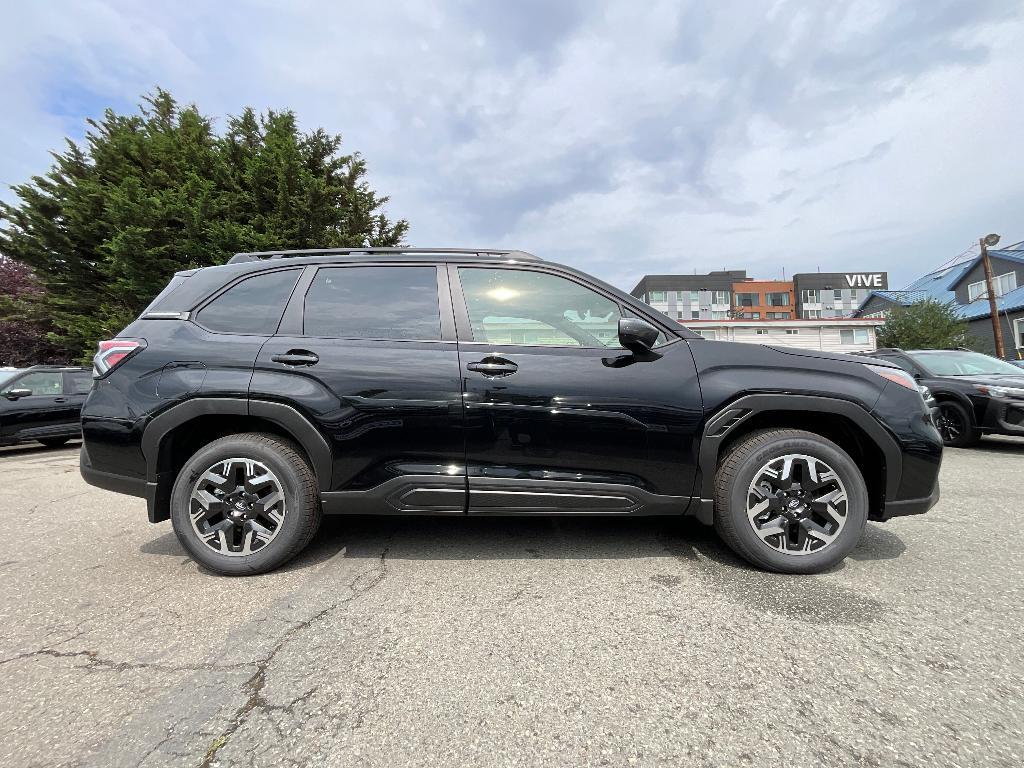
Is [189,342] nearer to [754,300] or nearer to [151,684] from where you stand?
[151,684]

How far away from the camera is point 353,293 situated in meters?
2.78

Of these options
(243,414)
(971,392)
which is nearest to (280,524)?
(243,414)

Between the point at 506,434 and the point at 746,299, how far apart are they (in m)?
71.5

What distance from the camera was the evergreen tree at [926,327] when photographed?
81.3 ft

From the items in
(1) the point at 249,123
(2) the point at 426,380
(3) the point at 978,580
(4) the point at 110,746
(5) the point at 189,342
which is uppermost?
(1) the point at 249,123

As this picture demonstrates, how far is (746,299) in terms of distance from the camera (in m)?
64.7

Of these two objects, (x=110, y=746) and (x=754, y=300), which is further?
(x=754, y=300)

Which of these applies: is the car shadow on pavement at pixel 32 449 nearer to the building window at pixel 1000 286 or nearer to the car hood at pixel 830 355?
the car hood at pixel 830 355

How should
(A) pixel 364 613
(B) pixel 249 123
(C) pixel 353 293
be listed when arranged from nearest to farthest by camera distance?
1. (A) pixel 364 613
2. (C) pixel 353 293
3. (B) pixel 249 123

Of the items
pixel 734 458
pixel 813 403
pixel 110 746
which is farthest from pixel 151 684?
pixel 813 403

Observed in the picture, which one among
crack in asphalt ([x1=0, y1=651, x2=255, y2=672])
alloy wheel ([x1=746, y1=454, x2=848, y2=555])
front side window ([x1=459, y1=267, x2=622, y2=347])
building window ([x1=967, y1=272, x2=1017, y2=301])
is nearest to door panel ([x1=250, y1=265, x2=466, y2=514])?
front side window ([x1=459, y1=267, x2=622, y2=347])

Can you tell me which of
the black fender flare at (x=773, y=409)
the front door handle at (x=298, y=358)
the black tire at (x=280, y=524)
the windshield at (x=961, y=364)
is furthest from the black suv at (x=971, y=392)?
the black tire at (x=280, y=524)

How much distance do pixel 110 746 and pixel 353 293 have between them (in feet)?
7.12

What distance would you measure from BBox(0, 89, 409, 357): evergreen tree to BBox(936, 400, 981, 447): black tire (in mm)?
14383
